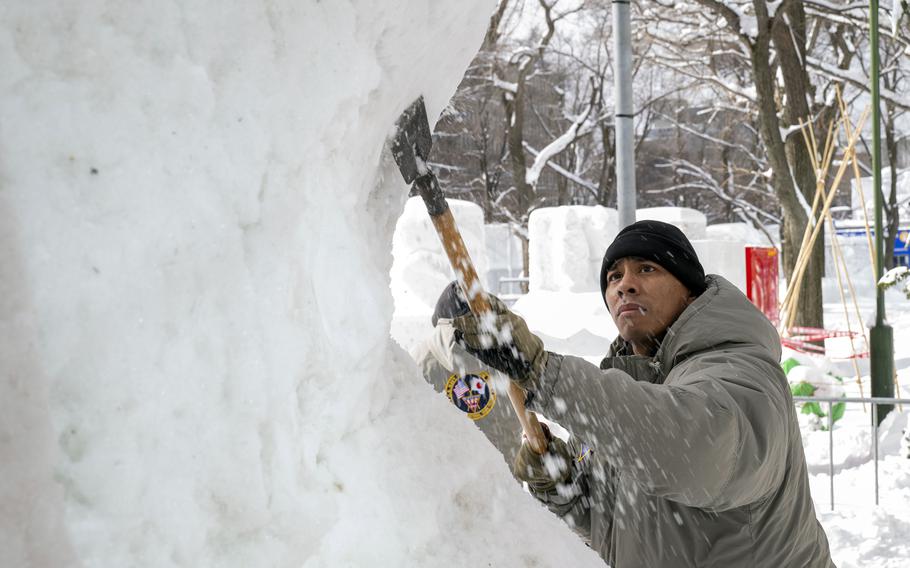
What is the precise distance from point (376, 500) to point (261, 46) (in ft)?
2.04

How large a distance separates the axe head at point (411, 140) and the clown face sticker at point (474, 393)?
2.08m

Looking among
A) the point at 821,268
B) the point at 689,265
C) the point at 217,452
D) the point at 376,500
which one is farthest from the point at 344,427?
the point at 821,268

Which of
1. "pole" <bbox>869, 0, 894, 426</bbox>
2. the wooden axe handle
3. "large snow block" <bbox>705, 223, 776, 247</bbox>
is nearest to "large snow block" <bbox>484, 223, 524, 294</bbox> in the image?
"large snow block" <bbox>705, 223, 776, 247</bbox>

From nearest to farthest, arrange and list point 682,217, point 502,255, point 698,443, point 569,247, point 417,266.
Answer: point 698,443 → point 417,266 → point 569,247 → point 682,217 → point 502,255

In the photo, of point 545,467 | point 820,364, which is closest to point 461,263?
point 545,467

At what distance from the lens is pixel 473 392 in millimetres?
3465

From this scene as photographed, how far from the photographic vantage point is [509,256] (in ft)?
80.5

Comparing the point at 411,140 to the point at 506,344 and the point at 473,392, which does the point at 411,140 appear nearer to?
the point at 506,344

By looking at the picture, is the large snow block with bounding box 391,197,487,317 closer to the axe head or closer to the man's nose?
the man's nose

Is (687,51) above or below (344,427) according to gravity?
above

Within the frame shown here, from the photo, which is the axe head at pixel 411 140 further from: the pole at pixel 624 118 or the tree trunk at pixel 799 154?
the tree trunk at pixel 799 154

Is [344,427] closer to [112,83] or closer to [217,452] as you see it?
[217,452]

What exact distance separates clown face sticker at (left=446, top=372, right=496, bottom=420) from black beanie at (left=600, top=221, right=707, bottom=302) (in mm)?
1596

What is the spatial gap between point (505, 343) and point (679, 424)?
0.34m
